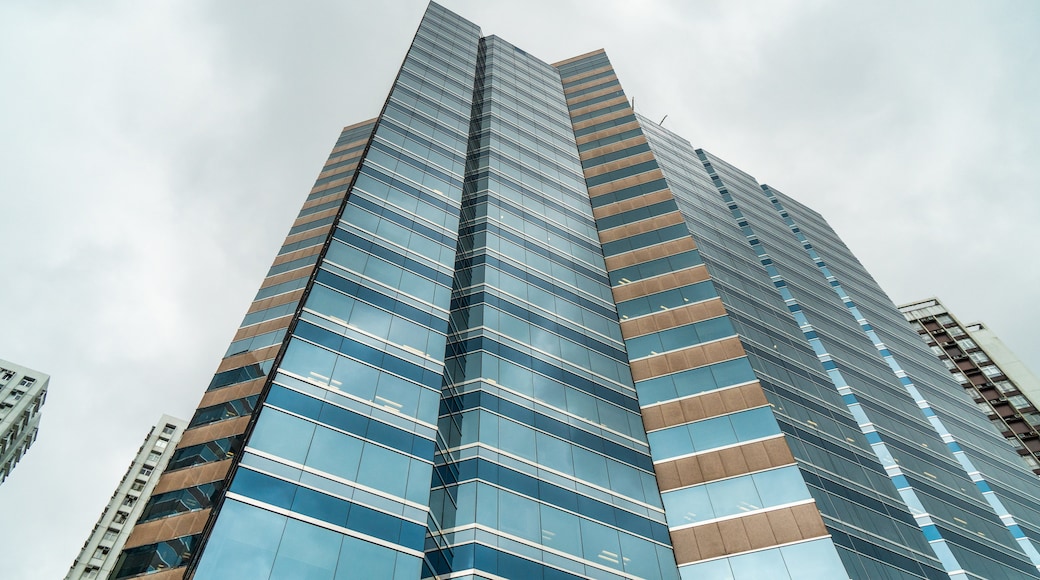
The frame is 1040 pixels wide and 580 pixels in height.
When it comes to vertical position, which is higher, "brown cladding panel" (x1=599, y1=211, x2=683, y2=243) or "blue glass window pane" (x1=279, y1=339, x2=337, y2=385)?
"brown cladding panel" (x1=599, y1=211, x2=683, y2=243)

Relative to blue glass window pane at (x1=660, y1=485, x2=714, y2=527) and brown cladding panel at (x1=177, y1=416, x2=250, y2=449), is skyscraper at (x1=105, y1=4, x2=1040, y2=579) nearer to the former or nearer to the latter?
blue glass window pane at (x1=660, y1=485, x2=714, y2=527)

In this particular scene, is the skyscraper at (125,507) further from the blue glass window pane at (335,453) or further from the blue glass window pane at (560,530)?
the blue glass window pane at (560,530)

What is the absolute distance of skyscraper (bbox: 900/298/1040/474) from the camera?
7769cm

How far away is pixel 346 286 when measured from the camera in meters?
32.6

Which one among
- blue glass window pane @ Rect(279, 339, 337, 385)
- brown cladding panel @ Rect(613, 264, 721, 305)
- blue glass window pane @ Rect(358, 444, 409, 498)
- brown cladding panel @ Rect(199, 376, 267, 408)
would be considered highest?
brown cladding panel @ Rect(613, 264, 721, 305)

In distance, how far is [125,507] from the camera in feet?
285

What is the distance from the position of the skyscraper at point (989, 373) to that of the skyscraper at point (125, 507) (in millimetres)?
106040

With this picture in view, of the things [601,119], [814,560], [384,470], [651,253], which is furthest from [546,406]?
[601,119]

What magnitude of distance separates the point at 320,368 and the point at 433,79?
124 feet

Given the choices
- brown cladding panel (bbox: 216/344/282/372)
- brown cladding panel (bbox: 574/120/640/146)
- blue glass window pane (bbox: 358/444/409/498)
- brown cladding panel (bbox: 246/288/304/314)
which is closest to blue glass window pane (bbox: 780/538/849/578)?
blue glass window pane (bbox: 358/444/409/498)

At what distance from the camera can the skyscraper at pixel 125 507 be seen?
79.5 m

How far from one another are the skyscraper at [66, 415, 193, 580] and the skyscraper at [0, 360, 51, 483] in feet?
63.8

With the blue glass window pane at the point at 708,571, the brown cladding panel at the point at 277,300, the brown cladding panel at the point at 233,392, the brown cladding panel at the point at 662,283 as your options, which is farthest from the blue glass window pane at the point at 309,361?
the brown cladding panel at the point at 662,283

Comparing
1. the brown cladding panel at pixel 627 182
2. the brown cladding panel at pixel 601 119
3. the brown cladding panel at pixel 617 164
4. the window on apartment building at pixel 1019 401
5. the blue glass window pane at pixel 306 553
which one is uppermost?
the brown cladding panel at pixel 601 119
